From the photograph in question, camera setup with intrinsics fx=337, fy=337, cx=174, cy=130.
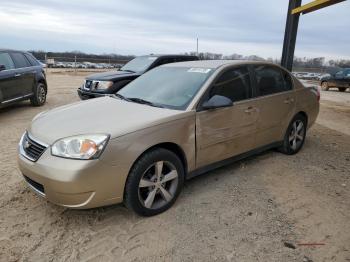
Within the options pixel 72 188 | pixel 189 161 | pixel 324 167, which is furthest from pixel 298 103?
pixel 72 188

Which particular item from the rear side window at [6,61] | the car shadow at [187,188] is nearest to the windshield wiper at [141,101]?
the car shadow at [187,188]

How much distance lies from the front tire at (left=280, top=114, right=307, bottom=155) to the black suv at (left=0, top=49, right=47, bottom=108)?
6.59m

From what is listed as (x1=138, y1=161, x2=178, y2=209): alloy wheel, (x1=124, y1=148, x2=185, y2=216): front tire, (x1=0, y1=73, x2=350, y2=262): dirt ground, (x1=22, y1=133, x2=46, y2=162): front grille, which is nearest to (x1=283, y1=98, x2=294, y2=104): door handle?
(x1=0, y1=73, x2=350, y2=262): dirt ground

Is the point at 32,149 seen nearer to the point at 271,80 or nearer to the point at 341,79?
the point at 271,80

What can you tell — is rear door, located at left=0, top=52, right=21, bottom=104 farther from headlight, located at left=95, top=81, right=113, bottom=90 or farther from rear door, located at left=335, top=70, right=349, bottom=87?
rear door, located at left=335, top=70, right=349, bottom=87

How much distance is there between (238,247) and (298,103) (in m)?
3.25

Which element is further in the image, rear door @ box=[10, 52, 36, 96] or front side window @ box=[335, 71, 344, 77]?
front side window @ box=[335, 71, 344, 77]

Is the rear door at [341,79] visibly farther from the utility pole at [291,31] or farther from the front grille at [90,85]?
the front grille at [90,85]

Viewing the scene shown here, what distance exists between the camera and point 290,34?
9.64 metres

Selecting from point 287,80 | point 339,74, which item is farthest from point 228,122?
point 339,74

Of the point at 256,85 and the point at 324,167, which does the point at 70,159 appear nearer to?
the point at 256,85

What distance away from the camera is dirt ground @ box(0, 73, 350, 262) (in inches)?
116

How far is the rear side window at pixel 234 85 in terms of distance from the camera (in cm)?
418

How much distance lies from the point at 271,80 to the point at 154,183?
2.66 metres
